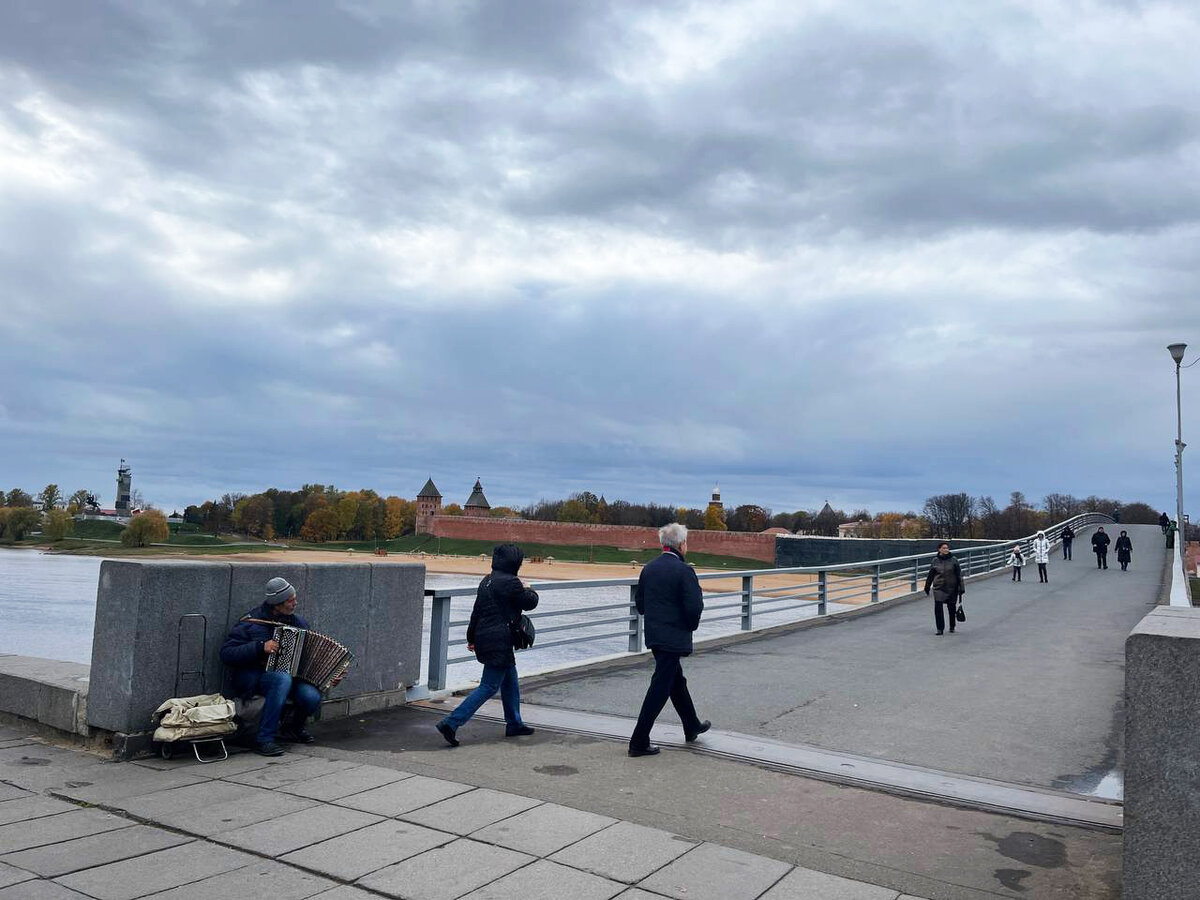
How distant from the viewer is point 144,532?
118562 millimetres

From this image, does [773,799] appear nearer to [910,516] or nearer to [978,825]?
[978,825]

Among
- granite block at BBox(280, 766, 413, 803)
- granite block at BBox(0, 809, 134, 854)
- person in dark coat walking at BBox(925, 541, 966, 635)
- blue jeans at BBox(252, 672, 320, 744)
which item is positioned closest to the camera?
granite block at BBox(0, 809, 134, 854)

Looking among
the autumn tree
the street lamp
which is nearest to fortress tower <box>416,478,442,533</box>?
the autumn tree

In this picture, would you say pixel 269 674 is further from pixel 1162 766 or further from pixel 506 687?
pixel 1162 766

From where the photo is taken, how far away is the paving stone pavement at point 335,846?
4094 millimetres

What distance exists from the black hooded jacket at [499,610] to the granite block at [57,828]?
2808 mm

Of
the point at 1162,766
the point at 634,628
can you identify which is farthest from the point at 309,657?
the point at 634,628

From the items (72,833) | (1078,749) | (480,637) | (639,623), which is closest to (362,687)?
(480,637)

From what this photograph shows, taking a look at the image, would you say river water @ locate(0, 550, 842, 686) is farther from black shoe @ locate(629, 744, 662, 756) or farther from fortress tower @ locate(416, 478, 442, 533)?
fortress tower @ locate(416, 478, 442, 533)

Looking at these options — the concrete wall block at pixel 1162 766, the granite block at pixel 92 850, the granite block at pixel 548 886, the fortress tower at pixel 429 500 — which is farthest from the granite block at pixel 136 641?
the fortress tower at pixel 429 500

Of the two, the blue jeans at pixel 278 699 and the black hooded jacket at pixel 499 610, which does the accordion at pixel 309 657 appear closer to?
the blue jeans at pixel 278 699

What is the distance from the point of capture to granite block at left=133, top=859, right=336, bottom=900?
3.99 meters

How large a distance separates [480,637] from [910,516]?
163m

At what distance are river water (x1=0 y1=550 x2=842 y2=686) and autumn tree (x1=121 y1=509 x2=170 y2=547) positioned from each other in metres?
55.8
